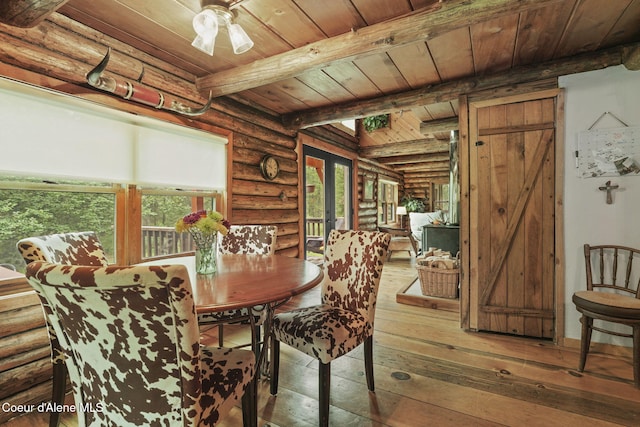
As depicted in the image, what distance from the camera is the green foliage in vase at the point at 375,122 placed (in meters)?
A: 5.54

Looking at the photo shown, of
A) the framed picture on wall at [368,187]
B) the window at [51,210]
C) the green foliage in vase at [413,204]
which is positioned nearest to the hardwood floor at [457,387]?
the window at [51,210]

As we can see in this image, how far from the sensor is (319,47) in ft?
6.97

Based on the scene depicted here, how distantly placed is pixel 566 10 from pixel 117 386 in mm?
2940

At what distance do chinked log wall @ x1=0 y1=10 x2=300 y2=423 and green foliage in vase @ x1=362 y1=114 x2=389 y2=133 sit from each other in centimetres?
291

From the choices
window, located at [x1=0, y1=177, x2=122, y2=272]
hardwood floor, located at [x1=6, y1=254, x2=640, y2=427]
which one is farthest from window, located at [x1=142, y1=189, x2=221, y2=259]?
hardwood floor, located at [x1=6, y1=254, x2=640, y2=427]

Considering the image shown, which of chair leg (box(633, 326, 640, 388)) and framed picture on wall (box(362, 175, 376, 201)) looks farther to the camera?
framed picture on wall (box(362, 175, 376, 201))

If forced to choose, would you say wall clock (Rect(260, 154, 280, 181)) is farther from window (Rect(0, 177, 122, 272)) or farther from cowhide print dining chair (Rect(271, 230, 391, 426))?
cowhide print dining chair (Rect(271, 230, 391, 426))

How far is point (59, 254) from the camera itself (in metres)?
1.51

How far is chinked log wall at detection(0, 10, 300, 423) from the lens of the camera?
170cm

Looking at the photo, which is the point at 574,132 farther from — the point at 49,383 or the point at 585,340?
the point at 49,383

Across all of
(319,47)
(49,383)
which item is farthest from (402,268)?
(49,383)

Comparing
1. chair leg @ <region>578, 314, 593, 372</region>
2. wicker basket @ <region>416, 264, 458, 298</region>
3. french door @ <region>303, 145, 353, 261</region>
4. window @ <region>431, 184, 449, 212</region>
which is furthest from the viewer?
window @ <region>431, 184, 449, 212</region>

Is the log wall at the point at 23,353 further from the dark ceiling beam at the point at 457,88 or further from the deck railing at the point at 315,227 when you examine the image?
the deck railing at the point at 315,227

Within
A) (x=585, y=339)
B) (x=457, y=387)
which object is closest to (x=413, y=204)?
(x=585, y=339)
